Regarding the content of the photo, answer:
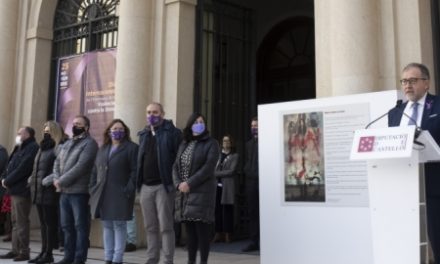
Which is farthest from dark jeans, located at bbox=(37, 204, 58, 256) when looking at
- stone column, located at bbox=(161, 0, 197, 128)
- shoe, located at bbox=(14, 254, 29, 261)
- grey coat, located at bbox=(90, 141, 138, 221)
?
stone column, located at bbox=(161, 0, 197, 128)

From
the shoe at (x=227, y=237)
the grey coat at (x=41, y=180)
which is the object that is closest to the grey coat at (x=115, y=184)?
the grey coat at (x=41, y=180)

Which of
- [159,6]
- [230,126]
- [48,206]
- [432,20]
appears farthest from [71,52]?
[432,20]

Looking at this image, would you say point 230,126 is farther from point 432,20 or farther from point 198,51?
point 432,20

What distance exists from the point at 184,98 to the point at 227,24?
7.10ft

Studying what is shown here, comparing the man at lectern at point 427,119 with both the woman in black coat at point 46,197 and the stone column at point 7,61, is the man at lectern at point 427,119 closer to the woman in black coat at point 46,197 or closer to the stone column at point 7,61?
the woman in black coat at point 46,197

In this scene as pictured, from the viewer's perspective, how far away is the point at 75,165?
23.0ft

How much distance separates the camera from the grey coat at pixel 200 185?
19.9 feet

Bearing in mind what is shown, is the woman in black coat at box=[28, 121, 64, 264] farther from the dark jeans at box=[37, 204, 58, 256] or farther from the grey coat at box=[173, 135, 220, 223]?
the grey coat at box=[173, 135, 220, 223]

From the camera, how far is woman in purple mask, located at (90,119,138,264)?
6633 mm

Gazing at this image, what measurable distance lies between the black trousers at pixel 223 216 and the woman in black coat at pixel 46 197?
2.91 meters

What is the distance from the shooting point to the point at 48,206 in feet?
24.1

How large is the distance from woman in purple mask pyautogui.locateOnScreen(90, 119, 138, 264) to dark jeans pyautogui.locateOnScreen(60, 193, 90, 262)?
30 cm

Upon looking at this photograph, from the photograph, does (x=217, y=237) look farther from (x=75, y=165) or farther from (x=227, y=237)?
(x=75, y=165)

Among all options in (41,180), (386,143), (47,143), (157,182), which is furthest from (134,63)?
(386,143)
